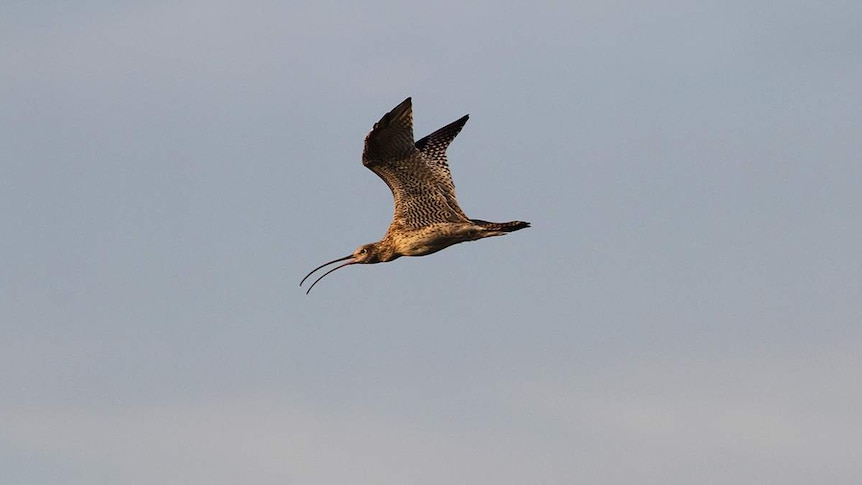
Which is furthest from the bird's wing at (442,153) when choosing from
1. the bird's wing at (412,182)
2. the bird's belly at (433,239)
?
the bird's belly at (433,239)

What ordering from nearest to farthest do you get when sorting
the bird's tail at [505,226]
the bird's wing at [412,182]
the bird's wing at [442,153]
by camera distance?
the bird's tail at [505,226] < the bird's wing at [412,182] < the bird's wing at [442,153]

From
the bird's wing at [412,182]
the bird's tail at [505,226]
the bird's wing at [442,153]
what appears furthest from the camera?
the bird's wing at [442,153]

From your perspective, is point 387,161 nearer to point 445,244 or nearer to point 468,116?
point 445,244

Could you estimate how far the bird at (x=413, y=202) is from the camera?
134 ft

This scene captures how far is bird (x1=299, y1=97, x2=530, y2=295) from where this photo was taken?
134 ft

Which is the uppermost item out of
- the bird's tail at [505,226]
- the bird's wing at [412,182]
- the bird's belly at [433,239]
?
the bird's wing at [412,182]

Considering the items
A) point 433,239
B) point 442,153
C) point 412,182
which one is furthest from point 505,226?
point 442,153

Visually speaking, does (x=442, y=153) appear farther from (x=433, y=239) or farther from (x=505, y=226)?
(x=505, y=226)

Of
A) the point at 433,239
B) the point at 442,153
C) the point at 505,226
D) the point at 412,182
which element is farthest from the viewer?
the point at 442,153

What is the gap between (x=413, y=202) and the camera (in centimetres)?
4238

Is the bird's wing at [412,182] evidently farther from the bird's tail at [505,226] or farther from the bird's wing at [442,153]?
the bird's tail at [505,226]

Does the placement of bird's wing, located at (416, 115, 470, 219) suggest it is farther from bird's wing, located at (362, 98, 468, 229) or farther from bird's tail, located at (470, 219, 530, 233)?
bird's tail, located at (470, 219, 530, 233)

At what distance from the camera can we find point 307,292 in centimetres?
4603

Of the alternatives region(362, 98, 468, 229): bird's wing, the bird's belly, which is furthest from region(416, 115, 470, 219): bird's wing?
the bird's belly
